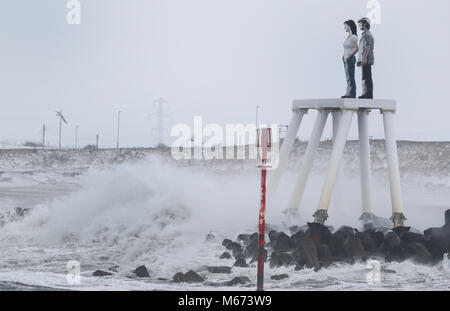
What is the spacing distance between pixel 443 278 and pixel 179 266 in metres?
5.83

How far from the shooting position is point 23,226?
25250mm

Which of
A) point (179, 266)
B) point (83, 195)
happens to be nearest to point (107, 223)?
point (83, 195)

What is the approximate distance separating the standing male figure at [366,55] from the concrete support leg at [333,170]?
84cm

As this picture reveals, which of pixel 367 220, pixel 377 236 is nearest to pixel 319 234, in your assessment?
pixel 377 236

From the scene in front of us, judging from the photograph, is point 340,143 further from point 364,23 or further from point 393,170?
point 364,23

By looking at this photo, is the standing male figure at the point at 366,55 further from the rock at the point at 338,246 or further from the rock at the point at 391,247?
the rock at the point at 338,246

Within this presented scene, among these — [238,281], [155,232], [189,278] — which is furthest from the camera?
[155,232]

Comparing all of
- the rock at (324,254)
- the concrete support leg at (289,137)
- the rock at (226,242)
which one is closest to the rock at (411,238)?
the rock at (324,254)

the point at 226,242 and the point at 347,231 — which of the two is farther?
the point at 226,242

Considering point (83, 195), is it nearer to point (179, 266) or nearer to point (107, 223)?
point (107, 223)

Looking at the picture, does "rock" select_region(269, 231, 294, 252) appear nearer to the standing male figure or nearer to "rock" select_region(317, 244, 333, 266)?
"rock" select_region(317, 244, 333, 266)

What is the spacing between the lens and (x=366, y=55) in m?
18.6

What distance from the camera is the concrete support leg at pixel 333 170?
60.5 ft

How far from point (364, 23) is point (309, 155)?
3618 mm
